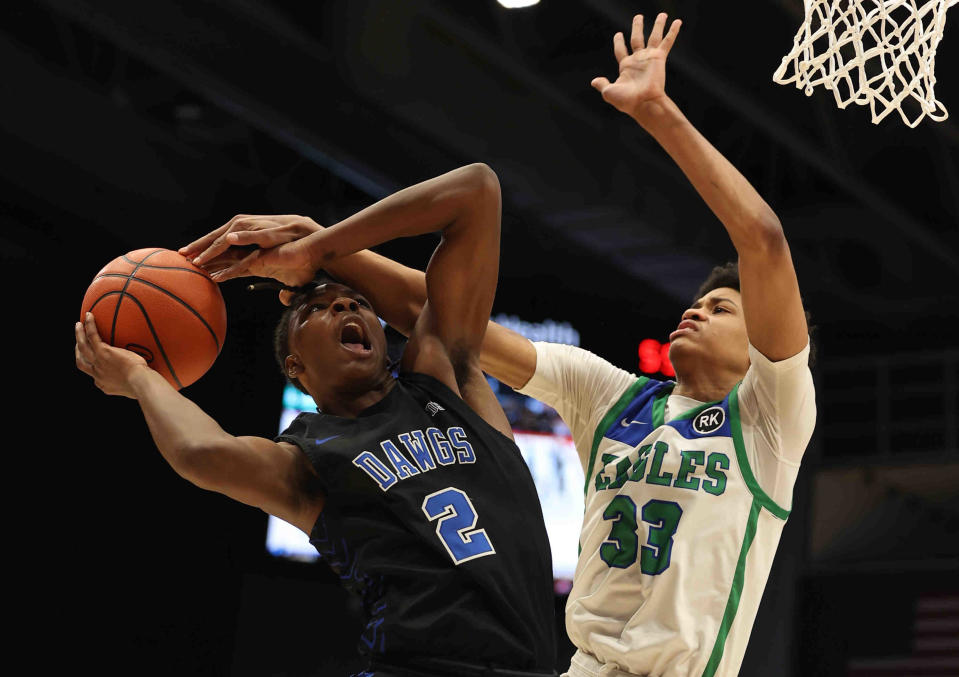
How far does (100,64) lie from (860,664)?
8.01 meters

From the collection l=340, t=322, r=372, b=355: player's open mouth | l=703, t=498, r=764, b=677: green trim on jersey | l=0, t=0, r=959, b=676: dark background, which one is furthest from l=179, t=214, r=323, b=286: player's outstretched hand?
l=0, t=0, r=959, b=676: dark background

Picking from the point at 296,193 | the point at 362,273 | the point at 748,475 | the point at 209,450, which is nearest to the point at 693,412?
the point at 748,475

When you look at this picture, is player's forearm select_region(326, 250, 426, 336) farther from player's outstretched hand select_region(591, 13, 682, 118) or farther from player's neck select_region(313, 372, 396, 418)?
player's outstretched hand select_region(591, 13, 682, 118)

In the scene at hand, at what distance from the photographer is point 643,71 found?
126 inches

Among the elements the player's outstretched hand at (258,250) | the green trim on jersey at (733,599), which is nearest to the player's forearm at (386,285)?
the player's outstretched hand at (258,250)

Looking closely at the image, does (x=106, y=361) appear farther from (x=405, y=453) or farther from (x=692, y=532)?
(x=692, y=532)

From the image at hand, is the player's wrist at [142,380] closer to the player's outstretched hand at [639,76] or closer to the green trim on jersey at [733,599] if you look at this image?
the player's outstretched hand at [639,76]

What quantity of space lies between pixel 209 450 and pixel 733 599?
1.50 meters

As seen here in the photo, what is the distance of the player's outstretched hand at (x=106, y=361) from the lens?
2.76 metres

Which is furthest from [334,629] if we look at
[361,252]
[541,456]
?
[361,252]

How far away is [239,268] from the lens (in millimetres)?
2990

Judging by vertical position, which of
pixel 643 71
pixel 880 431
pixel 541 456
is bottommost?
pixel 643 71

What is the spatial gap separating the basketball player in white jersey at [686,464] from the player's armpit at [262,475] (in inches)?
21.6

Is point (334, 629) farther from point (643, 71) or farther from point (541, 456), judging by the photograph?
point (643, 71)
